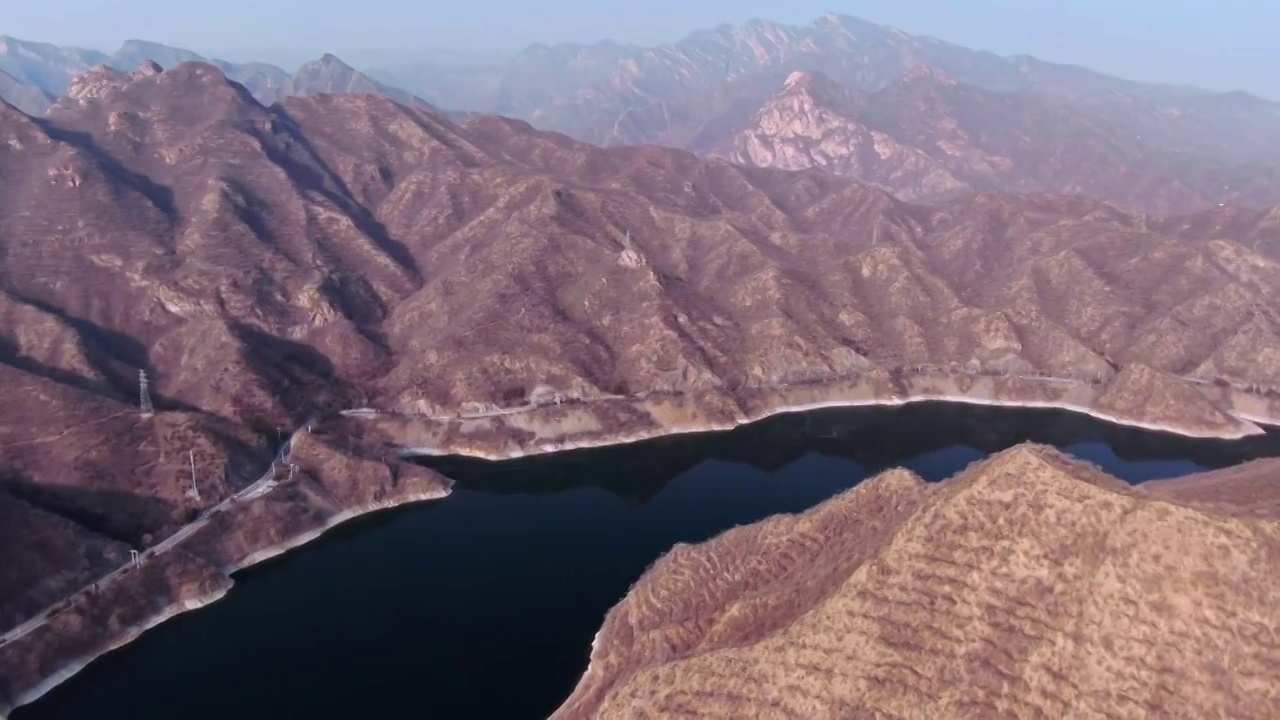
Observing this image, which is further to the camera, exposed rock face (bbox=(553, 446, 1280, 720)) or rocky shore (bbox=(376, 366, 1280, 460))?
rocky shore (bbox=(376, 366, 1280, 460))

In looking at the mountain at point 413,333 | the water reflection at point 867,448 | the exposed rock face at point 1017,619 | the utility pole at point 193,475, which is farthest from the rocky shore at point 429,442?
the exposed rock face at point 1017,619

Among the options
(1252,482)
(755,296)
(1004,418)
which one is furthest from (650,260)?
(1252,482)

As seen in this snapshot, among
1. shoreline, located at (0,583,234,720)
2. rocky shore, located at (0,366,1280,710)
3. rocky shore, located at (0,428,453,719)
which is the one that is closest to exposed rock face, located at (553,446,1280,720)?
shoreline, located at (0,583,234,720)

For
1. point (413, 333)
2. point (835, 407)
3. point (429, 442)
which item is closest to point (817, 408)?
point (835, 407)

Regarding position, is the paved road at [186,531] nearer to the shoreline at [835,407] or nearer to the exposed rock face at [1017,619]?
the shoreline at [835,407]

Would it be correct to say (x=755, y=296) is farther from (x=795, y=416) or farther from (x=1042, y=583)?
(x=1042, y=583)

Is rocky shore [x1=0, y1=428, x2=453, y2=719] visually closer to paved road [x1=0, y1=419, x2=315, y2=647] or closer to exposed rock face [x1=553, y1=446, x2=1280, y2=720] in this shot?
paved road [x1=0, y1=419, x2=315, y2=647]

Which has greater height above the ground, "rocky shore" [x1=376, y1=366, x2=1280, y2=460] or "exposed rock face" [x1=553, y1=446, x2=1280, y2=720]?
"exposed rock face" [x1=553, y1=446, x2=1280, y2=720]

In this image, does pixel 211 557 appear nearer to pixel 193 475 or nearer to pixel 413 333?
pixel 193 475
